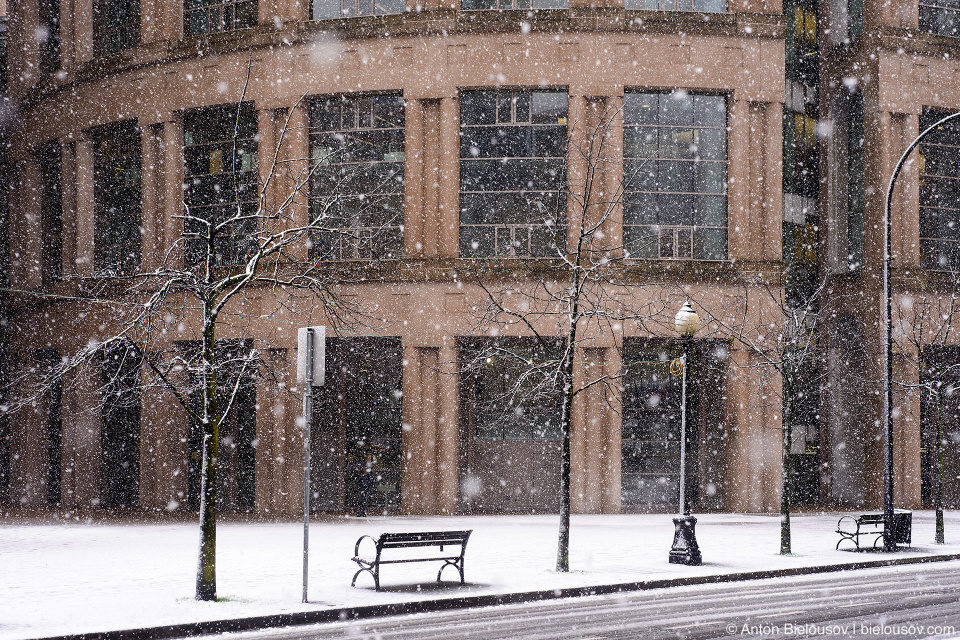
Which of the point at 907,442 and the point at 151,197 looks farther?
the point at 151,197

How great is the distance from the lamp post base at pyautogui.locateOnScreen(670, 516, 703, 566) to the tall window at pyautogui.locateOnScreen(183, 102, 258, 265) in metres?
16.2

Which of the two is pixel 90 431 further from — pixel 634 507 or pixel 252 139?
pixel 634 507

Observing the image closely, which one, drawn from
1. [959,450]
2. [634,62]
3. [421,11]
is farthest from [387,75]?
[959,450]

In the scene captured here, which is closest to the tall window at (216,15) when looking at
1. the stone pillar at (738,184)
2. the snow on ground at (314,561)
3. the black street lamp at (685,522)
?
A: the stone pillar at (738,184)

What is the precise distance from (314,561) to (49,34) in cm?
2475

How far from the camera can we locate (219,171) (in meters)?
28.2

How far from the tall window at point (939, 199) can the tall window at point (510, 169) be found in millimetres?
11567

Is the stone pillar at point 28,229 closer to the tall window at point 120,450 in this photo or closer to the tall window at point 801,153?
the tall window at point 120,450

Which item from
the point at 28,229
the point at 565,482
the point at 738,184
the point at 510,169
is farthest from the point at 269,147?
the point at 565,482

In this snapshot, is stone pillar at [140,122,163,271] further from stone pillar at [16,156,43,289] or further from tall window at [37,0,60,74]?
tall window at [37,0,60,74]

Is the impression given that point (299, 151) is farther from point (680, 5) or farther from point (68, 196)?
point (680, 5)

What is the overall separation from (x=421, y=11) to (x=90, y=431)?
16362mm

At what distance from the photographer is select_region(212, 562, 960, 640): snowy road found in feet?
32.7

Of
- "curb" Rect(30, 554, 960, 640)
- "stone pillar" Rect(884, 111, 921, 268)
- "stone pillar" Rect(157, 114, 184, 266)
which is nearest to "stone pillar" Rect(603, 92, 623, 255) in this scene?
"stone pillar" Rect(884, 111, 921, 268)
